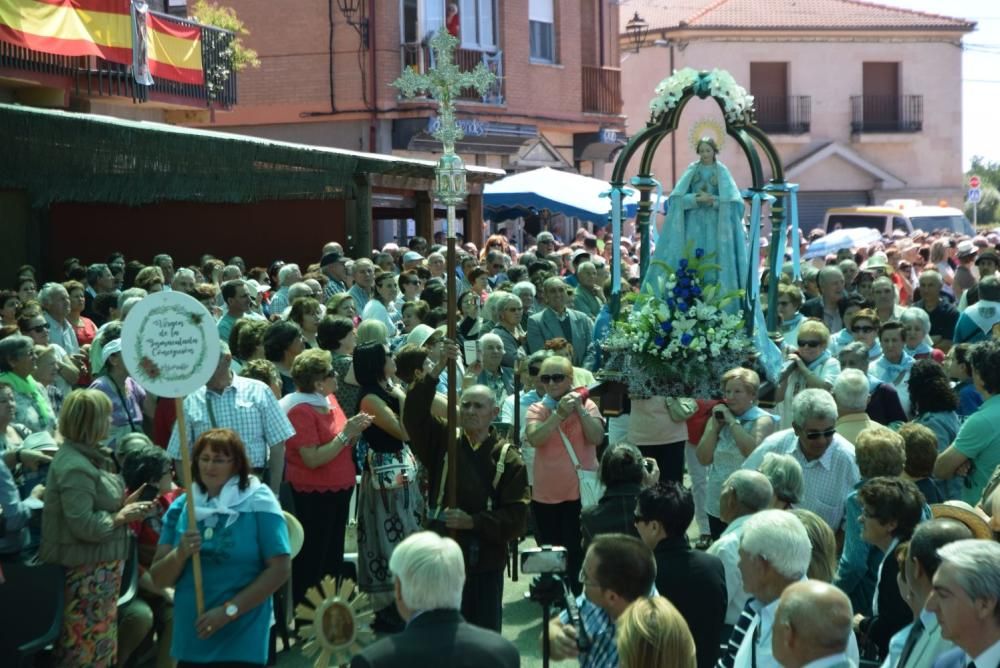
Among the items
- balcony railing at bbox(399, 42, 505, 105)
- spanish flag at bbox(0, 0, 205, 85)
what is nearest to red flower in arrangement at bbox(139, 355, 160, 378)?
spanish flag at bbox(0, 0, 205, 85)

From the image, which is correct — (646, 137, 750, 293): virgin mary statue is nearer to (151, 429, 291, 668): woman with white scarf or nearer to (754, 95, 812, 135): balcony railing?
(151, 429, 291, 668): woman with white scarf

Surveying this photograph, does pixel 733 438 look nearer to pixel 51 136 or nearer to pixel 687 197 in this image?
pixel 687 197

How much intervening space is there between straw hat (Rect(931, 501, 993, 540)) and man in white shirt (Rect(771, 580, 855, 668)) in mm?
1201

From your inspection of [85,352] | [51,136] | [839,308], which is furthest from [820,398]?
[51,136]

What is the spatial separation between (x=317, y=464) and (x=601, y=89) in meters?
27.9

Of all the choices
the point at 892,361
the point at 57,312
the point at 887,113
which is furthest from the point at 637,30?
the point at 892,361

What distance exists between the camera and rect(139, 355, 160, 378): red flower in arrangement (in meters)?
6.31

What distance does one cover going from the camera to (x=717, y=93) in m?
11.8

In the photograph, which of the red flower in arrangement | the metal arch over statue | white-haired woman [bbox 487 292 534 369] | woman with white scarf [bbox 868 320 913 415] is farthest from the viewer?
white-haired woman [bbox 487 292 534 369]

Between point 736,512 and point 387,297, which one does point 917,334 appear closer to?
point 387,297

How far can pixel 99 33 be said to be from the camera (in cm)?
1950

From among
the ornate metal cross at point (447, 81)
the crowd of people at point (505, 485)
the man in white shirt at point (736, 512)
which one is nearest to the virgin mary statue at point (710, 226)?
the crowd of people at point (505, 485)

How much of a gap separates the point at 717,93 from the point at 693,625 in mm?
Result: 6751

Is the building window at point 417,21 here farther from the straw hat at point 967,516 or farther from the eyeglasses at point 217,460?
the straw hat at point 967,516
